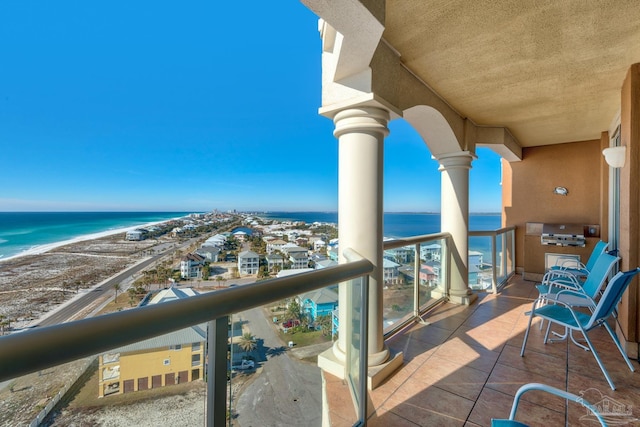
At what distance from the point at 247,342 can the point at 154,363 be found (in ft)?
1.13

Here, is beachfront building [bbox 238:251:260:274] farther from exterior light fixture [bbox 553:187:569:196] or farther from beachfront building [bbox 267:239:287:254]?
exterior light fixture [bbox 553:187:569:196]

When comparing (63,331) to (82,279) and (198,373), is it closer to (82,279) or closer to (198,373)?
(198,373)

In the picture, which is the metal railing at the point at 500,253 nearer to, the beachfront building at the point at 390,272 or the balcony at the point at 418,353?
the balcony at the point at 418,353

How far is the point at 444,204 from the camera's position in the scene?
4383 millimetres

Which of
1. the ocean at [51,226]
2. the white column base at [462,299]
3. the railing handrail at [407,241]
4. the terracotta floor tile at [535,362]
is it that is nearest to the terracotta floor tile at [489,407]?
the terracotta floor tile at [535,362]

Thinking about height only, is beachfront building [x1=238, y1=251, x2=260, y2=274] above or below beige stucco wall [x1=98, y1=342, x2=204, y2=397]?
below

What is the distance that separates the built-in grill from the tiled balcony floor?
2.67 metres

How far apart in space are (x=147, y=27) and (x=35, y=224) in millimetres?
15291

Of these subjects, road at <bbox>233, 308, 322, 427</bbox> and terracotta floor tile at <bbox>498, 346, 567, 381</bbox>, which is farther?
terracotta floor tile at <bbox>498, 346, 567, 381</bbox>

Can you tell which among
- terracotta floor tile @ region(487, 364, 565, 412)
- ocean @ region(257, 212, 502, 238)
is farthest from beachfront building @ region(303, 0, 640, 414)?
ocean @ region(257, 212, 502, 238)

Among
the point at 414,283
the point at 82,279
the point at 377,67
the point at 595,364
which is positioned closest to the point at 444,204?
the point at 414,283

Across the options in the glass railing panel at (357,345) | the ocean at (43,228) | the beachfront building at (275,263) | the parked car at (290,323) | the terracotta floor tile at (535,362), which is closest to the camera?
the parked car at (290,323)

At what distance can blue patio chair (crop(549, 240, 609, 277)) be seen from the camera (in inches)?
164

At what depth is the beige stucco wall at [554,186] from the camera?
18.4ft
